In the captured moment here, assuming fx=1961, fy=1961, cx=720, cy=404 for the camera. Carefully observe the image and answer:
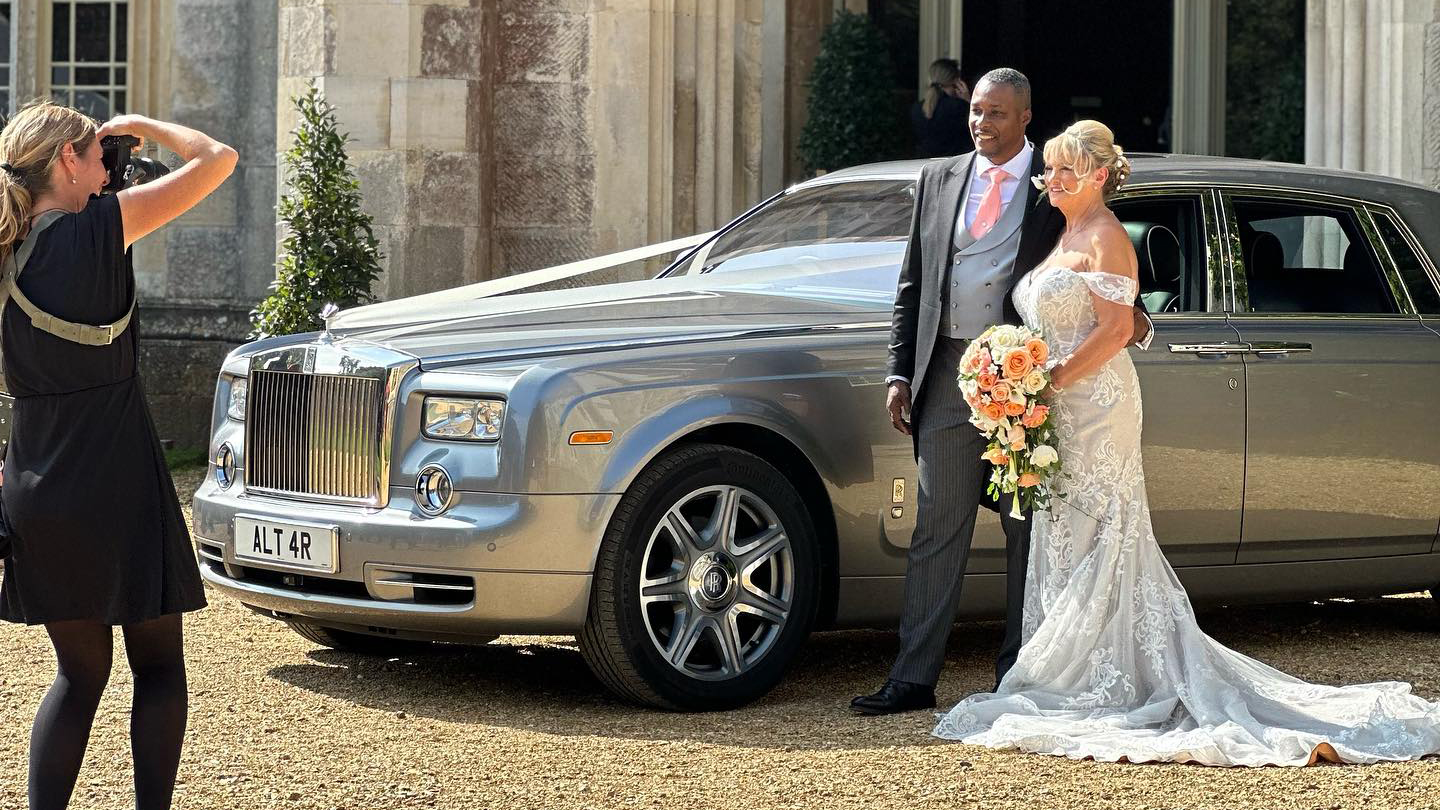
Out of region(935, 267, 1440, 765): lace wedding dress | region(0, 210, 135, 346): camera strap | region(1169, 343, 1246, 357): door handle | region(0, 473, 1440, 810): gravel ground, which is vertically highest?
region(0, 210, 135, 346): camera strap

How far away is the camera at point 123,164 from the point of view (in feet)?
14.1

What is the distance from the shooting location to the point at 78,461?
4043 mm

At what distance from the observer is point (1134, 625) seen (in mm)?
5523

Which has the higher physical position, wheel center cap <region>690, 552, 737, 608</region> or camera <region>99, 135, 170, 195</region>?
camera <region>99, 135, 170, 195</region>

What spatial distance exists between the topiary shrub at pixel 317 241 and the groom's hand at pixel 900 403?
5.76 metres

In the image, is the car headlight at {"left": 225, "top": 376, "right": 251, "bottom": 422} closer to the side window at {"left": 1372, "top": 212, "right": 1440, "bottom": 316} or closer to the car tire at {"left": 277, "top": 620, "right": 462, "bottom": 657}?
the car tire at {"left": 277, "top": 620, "right": 462, "bottom": 657}

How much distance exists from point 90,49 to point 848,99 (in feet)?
18.0

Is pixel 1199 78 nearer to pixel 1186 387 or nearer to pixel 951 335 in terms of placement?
pixel 1186 387

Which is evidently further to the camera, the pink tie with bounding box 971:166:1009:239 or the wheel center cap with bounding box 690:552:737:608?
the pink tie with bounding box 971:166:1009:239

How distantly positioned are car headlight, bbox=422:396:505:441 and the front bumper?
0.57 ft

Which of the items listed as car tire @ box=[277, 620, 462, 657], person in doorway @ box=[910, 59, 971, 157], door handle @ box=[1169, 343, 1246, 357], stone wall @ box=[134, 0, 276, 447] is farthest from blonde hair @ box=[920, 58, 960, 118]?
car tire @ box=[277, 620, 462, 657]

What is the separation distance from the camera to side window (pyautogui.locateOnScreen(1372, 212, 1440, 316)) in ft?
22.1

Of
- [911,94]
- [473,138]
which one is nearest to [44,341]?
[473,138]

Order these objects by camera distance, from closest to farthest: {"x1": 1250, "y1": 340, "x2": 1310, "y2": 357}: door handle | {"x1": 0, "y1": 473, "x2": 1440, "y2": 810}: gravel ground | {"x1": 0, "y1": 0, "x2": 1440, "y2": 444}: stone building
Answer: {"x1": 0, "y1": 473, "x2": 1440, "y2": 810}: gravel ground → {"x1": 1250, "y1": 340, "x2": 1310, "y2": 357}: door handle → {"x1": 0, "y1": 0, "x2": 1440, "y2": 444}: stone building
